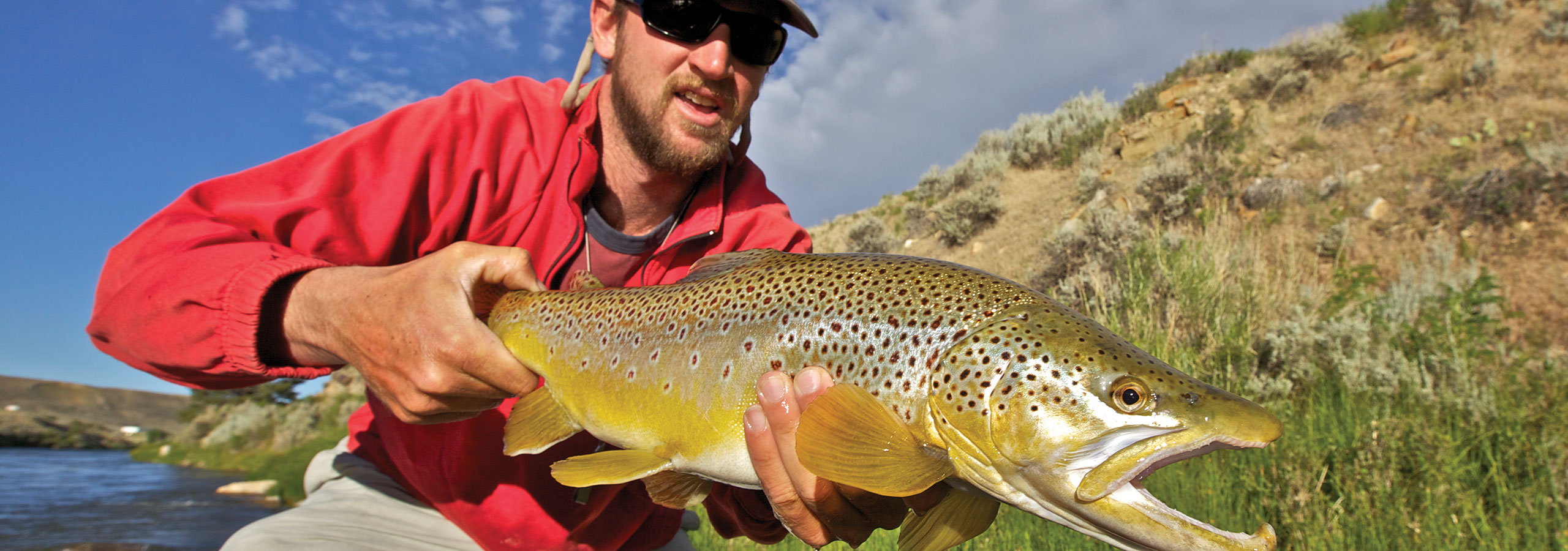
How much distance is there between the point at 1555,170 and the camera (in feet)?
21.7

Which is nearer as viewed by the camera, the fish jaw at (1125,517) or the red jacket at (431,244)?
the fish jaw at (1125,517)

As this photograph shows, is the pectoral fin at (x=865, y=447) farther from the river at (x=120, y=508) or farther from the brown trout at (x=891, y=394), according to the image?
the river at (x=120, y=508)

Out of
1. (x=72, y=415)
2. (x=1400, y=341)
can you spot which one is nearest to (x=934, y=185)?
(x=1400, y=341)

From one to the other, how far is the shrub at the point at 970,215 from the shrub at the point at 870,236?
4.67ft

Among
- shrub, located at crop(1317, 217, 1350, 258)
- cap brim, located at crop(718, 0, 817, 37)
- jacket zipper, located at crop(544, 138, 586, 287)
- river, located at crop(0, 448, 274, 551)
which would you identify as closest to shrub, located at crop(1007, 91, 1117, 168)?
shrub, located at crop(1317, 217, 1350, 258)

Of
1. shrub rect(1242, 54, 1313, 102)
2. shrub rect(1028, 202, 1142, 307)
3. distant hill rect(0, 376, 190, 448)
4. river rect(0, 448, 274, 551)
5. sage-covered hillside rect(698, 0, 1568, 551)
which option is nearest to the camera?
sage-covered hillside rect(698, 0, 1568, 551)

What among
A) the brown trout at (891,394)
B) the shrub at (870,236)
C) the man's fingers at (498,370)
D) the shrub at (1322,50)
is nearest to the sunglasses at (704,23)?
the brown trout at (891,394)


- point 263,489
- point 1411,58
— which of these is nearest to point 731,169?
point 1411,58

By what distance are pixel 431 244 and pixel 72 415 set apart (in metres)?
52.7

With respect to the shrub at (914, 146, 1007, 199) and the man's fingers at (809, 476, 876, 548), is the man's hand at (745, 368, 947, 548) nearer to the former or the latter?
the man's fingers at (809, 476, 876, 548)

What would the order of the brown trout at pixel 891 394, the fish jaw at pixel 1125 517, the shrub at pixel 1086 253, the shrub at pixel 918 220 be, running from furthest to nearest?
the shrub at pixel 918 220 → the shrub at pixel 1086 253 → the brown trout at pixel 891 394 → the fish jaw at pixel 1125 517

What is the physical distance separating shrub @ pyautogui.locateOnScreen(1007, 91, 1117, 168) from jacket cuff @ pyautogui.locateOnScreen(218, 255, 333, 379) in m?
13.4

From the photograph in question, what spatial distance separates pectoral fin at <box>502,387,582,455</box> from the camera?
2.09 metres

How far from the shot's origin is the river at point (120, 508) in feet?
30.8
